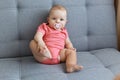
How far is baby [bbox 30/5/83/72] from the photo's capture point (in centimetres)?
132

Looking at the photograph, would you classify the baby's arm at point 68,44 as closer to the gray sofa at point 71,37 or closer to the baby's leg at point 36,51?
the gray sofa at point 71,37

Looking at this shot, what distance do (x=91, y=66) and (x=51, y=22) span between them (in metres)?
0.37

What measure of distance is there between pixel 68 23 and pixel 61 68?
13.9 inches

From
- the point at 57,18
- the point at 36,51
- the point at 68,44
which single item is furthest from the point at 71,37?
the point at 36,51

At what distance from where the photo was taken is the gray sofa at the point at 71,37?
1.24 metres

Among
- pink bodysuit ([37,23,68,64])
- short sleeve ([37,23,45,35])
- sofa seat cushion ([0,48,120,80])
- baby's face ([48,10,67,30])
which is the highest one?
baby's face ([48,10,67,30])

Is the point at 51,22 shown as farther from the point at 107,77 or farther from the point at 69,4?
the point at 107,77

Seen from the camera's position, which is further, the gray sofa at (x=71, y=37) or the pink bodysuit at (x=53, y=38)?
the pink bodysuit at (x=53, y=38)

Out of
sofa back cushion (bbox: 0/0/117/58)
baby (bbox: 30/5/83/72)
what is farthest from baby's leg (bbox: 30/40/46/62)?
sofa back cushion (bbox: 0/0/117/58)

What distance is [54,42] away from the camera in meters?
1.39

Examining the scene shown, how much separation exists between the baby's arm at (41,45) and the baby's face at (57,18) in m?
0.10

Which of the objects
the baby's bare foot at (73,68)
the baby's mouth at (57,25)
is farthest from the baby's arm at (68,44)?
the baby's bare foot at (73,68)

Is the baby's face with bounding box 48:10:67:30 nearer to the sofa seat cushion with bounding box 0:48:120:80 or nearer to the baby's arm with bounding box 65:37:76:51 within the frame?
the baby's arm with bounding box 65:37:76:51

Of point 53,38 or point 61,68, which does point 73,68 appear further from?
point 53,38
